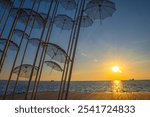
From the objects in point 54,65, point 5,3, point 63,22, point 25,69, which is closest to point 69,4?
point 63,22

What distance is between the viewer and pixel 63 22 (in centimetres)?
984

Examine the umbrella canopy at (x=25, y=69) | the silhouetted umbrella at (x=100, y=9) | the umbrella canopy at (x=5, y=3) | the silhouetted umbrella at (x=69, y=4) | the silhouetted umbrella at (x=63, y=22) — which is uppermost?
the silhouetted umbrella at (x=69, y=4)

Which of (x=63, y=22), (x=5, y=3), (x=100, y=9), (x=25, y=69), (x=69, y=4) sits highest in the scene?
(x=69, y=4)

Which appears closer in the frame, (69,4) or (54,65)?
(54,65)

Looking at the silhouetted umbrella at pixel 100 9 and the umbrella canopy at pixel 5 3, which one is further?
the umbrella canopy at pixel 5 3

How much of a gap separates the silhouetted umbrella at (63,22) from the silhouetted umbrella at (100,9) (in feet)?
6.28

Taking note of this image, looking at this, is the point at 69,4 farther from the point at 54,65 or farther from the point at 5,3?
the point at 54,65

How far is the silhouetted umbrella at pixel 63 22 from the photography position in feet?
30.8

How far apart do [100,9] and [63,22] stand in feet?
9.83

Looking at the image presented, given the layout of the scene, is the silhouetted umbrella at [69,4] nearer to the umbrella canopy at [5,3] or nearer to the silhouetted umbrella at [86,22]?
the silhouetted umbrella at [86,22]

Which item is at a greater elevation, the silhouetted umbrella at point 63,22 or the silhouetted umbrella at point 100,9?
the silhouetted umbrella at point 63,22

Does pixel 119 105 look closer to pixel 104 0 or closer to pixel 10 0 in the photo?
pixel 104 0

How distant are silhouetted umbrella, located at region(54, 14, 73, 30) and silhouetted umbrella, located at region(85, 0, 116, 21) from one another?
1.91m

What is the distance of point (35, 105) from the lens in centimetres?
482
